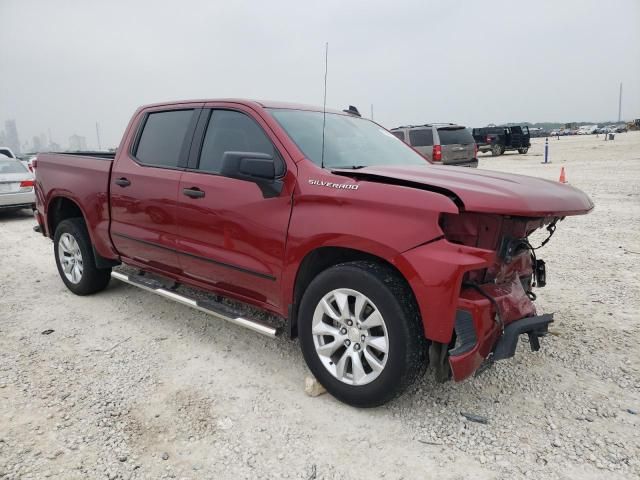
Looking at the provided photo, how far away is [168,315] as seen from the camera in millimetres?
4258

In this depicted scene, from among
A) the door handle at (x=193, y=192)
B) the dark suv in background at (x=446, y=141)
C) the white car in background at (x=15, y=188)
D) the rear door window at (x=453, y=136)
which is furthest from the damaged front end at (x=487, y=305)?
the rear door window at (x=453, y=136)

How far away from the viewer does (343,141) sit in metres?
3.48

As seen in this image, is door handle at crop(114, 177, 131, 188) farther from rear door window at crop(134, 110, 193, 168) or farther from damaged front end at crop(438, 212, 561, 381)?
damaged front end at crop(438, 212, 561, 381)

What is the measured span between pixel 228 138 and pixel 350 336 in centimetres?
175

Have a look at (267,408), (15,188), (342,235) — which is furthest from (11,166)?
(342,235)

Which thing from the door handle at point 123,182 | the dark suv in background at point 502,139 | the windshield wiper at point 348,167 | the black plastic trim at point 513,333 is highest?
the dark suv in background at point 502,139

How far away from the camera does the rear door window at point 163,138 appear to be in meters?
3.80

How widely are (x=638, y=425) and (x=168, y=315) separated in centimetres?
358

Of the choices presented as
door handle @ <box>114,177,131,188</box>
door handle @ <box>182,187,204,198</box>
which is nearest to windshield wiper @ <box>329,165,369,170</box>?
door handle @ <box>182,187,204,198</box>

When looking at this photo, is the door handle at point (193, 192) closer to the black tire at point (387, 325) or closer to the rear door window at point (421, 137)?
the black tire at point (387, 325)

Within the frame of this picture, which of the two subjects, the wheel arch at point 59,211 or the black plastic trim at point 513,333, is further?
the wheel arch at point 59,211

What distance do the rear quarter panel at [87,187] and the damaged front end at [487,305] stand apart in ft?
10.7

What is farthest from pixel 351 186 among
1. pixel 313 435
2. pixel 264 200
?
pixel 313 435

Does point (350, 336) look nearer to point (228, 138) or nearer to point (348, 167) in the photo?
point (348, 167)
